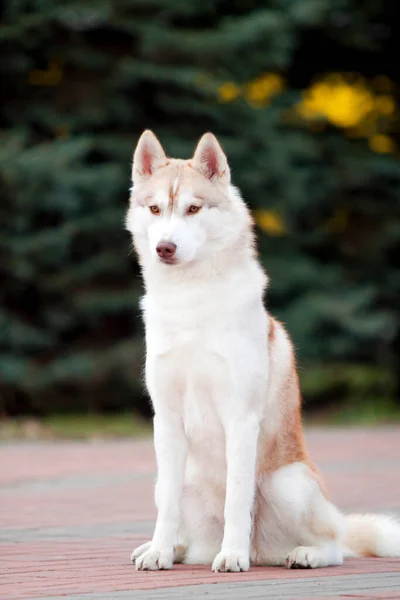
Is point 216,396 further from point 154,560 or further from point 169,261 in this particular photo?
point 154,560

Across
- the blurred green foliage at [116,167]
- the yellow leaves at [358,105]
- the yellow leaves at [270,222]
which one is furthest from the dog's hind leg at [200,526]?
the yellow leaves at [358,105]

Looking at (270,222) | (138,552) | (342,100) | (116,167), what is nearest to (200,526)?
(138,552)

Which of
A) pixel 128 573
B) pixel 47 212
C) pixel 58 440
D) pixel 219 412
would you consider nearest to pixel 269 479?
pixel 219 412

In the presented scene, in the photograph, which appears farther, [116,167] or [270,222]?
[270,222]

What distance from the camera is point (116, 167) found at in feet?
56.3

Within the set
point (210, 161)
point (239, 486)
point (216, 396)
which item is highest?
point (210, 161)

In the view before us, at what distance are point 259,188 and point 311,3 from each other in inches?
114

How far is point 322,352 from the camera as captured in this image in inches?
730

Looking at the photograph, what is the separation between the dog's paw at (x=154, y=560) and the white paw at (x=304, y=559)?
56 centimetres

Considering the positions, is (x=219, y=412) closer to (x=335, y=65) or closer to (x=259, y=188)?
(x=259, y=188)

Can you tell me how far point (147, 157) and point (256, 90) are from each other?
16.4m

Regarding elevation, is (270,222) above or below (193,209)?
below

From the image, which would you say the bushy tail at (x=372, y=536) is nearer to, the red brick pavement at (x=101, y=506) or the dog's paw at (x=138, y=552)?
the red brick pavement at (x=101, y=506)

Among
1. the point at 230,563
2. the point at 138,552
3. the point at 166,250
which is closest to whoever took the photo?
the point at 230,563
